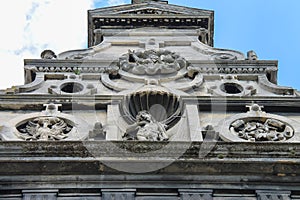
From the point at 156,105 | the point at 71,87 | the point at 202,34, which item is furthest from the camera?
the point at 202,34

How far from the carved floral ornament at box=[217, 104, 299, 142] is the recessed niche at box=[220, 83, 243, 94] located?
6.20ft

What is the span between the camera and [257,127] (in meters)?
21.1

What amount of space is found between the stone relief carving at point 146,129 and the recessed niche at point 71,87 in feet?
10.2

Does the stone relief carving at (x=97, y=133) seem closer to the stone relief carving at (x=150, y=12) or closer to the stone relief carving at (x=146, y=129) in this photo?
the stone relief carving at (x=146, y=129)

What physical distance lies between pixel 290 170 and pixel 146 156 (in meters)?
2.72

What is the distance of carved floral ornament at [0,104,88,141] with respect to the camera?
20.3m

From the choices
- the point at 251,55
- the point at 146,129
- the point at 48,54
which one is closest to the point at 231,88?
the point at 251,55

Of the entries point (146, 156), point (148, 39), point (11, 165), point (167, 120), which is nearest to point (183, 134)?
point (167, 120)

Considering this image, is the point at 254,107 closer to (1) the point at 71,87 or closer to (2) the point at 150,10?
(1) the point at 71,87

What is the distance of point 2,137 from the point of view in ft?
66.4

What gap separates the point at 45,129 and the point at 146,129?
2259 millimetres

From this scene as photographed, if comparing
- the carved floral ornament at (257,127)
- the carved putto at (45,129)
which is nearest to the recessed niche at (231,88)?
the carved floral ornament at (257,127)

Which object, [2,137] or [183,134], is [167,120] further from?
[2,137]

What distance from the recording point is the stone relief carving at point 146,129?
19781mm
